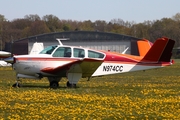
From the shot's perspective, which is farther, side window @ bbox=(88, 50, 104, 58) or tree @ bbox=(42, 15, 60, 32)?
tree @ bbox=(42, 15, 60, 32)

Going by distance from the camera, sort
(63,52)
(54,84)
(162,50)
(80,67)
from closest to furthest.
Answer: (80,67)
(63,52)
(54,84)
(162,50)

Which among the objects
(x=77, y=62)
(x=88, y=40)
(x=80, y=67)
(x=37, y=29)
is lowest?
(x=80, y=67)

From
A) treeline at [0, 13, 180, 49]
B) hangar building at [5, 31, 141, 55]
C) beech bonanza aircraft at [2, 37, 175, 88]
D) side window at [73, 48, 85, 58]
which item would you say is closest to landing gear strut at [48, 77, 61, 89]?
beech bonanza aircraft at [2, 37, 175, 88]

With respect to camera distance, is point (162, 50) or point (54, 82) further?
point (162, 50)

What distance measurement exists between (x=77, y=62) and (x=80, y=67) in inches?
16.5

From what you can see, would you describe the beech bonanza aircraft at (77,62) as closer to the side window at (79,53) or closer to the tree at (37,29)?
the side window at (79,53)

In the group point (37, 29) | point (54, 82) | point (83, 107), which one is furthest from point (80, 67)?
point (37, 29)

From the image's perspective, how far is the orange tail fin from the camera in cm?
1844

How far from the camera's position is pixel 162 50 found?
18500 mm

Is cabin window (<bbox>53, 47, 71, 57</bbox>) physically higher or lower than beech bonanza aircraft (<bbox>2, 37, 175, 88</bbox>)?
higher

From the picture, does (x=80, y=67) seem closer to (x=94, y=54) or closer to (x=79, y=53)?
(x=79, y=53)

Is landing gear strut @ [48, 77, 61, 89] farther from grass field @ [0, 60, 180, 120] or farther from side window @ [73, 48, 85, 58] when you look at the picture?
grass field @ [0, 60, 180, 120]

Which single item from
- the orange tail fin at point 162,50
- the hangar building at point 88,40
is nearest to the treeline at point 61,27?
the hangar building at point 88,40

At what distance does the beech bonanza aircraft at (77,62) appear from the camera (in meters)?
17.0
